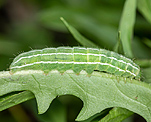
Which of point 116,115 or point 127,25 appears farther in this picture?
point 127,25

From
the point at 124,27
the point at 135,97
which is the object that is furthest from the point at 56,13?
the point at 135,97

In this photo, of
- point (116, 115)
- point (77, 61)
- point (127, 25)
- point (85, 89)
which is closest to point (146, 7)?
point (127, 25)

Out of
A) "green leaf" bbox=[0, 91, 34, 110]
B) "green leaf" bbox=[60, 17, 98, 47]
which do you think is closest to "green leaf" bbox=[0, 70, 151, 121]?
"green leaf" bbox=[0, 91, 34, 110]

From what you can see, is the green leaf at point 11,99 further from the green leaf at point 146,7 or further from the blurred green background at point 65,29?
the green leaf at point 146,7

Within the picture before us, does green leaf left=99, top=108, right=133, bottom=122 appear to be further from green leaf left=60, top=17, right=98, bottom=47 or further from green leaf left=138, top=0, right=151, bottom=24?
green leaf left=138, top=0, right=151, bottom=24

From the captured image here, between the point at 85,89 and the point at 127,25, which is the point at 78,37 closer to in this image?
the point at 127,25

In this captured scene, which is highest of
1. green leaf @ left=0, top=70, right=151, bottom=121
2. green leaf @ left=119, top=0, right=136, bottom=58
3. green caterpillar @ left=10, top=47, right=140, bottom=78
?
green leaf @ left=119, top=0, right=136, bottom=58
